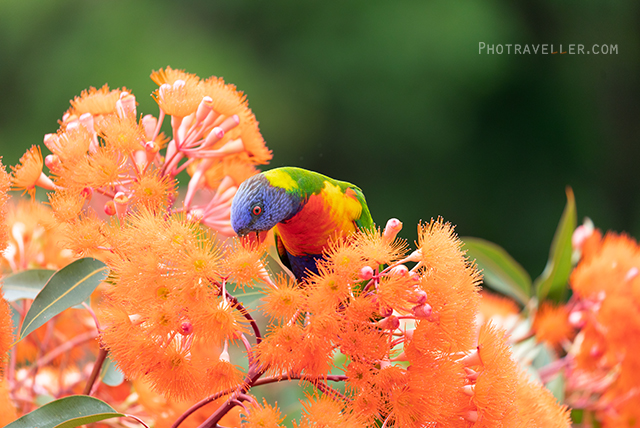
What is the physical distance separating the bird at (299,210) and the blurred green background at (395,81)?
1803mm

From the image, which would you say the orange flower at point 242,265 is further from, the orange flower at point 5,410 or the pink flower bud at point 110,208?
the orange flower at point 5,410

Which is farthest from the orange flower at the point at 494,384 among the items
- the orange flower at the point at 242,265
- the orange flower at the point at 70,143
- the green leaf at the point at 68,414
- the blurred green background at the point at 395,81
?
the blurred green background at the point at 395,81

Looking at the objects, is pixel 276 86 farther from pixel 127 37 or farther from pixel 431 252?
pixel 431 252

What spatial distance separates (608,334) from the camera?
0.84 metres

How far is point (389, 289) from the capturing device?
430mm

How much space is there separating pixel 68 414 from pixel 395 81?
8.14 ft

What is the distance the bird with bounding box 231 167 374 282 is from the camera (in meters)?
0.59

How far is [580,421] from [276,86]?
2.25 m

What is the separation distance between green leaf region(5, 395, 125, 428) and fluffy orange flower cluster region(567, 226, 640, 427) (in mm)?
747

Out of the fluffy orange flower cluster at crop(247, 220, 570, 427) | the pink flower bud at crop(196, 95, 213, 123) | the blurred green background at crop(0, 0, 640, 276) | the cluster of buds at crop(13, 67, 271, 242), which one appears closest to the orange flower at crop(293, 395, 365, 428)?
the fluffy orange flower cluster at crop(247, 220, 570, 427)

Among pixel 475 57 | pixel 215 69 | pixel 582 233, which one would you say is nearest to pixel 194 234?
pixel 582 233

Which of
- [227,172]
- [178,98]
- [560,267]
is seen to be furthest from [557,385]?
[178,98]

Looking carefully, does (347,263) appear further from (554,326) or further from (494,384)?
(554,326)

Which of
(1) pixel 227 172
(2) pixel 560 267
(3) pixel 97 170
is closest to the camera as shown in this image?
Result: (3) pixel 97 170
